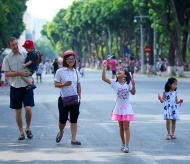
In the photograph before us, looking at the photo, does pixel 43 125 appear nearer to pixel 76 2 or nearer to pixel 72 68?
pixel 72 68

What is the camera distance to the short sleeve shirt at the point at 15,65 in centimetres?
1339

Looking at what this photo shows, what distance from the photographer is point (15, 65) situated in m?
13.5

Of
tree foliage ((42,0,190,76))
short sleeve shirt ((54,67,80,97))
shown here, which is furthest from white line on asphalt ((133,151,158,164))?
tree foliage ((42,0,190,76))

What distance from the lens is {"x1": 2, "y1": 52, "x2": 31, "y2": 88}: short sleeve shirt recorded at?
1339cm

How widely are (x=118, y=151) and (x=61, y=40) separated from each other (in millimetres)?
Answer: 148724

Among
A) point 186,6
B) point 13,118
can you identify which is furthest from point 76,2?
point 13,118

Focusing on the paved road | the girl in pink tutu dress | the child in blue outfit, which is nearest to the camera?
the paved road

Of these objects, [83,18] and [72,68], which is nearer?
[72,68]

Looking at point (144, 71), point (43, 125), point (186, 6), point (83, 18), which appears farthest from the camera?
point (83, 18)

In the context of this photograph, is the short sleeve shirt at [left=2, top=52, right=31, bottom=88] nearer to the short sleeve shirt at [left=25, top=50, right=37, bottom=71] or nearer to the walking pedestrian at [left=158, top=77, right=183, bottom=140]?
the short sleeve shirt at [left=25, top=50, right=37, bottom=71]

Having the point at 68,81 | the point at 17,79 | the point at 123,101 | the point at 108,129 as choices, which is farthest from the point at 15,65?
the point at 108,129

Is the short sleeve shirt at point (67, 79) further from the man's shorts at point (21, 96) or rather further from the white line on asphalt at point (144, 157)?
the white line on asphalt at point (144, 157)

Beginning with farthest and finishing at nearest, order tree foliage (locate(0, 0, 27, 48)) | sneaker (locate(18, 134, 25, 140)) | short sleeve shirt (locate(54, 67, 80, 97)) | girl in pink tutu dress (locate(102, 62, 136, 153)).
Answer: tree foliage (locate(0, 0, 27, 48)), sneaker (locate(18, 134, 25, 140)), short sleeve shirt (locate(54, 67, 80, 97)), girl in pink tutu dress (locate(102, 62, 136, 153))

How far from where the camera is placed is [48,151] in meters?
11.8
